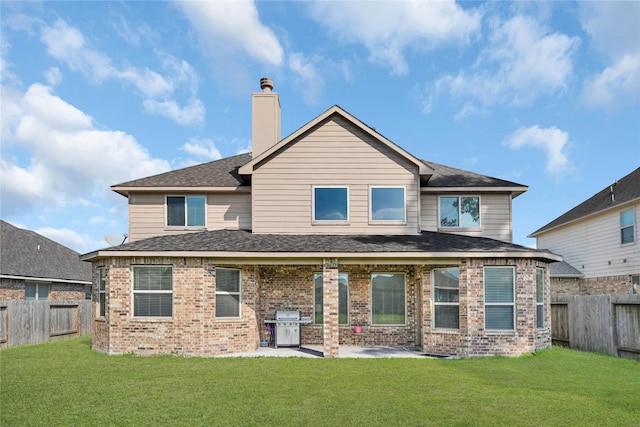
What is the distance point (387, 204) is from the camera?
1537 centimetres

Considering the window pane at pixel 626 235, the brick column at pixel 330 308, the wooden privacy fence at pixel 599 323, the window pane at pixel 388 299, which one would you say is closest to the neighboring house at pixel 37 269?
the brick column at pixel 330 308

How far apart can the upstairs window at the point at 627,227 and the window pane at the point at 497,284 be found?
8.83m

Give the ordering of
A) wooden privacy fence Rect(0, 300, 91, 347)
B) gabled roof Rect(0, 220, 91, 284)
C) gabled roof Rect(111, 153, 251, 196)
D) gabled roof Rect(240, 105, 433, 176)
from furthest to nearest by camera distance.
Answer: gabled roof Rect(0, 220, 91, 284), wooden privacy fence Rect(0, 300, 91, 347), gabled roof Rect(111, 153, 251, 196), gabled roof Rect(240, 105, 433, 176)

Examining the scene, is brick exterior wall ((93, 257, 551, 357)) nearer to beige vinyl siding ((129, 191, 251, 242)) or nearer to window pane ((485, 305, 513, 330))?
window pane ((485, 305, 513, 330))

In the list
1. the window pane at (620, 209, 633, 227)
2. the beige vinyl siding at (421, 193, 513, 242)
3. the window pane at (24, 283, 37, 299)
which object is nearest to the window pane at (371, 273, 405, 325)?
the beige vinyl siding at (421, 193, 513, 242)

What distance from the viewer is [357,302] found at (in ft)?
51.2

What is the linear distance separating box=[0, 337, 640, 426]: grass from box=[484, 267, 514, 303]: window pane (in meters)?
1.64

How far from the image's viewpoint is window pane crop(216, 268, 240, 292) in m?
13.8

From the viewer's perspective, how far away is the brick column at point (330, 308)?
1314 cm

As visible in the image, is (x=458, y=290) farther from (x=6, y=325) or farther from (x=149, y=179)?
(x=6, y=325)

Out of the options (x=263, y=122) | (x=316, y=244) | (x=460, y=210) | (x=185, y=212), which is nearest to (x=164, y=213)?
(x=185, y=212)

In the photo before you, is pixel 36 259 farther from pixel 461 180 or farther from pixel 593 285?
pixel 593 285

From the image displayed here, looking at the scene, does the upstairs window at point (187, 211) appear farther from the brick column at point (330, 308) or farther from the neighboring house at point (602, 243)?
the neighboring house at point (602, 243)

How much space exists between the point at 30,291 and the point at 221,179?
1149cm
